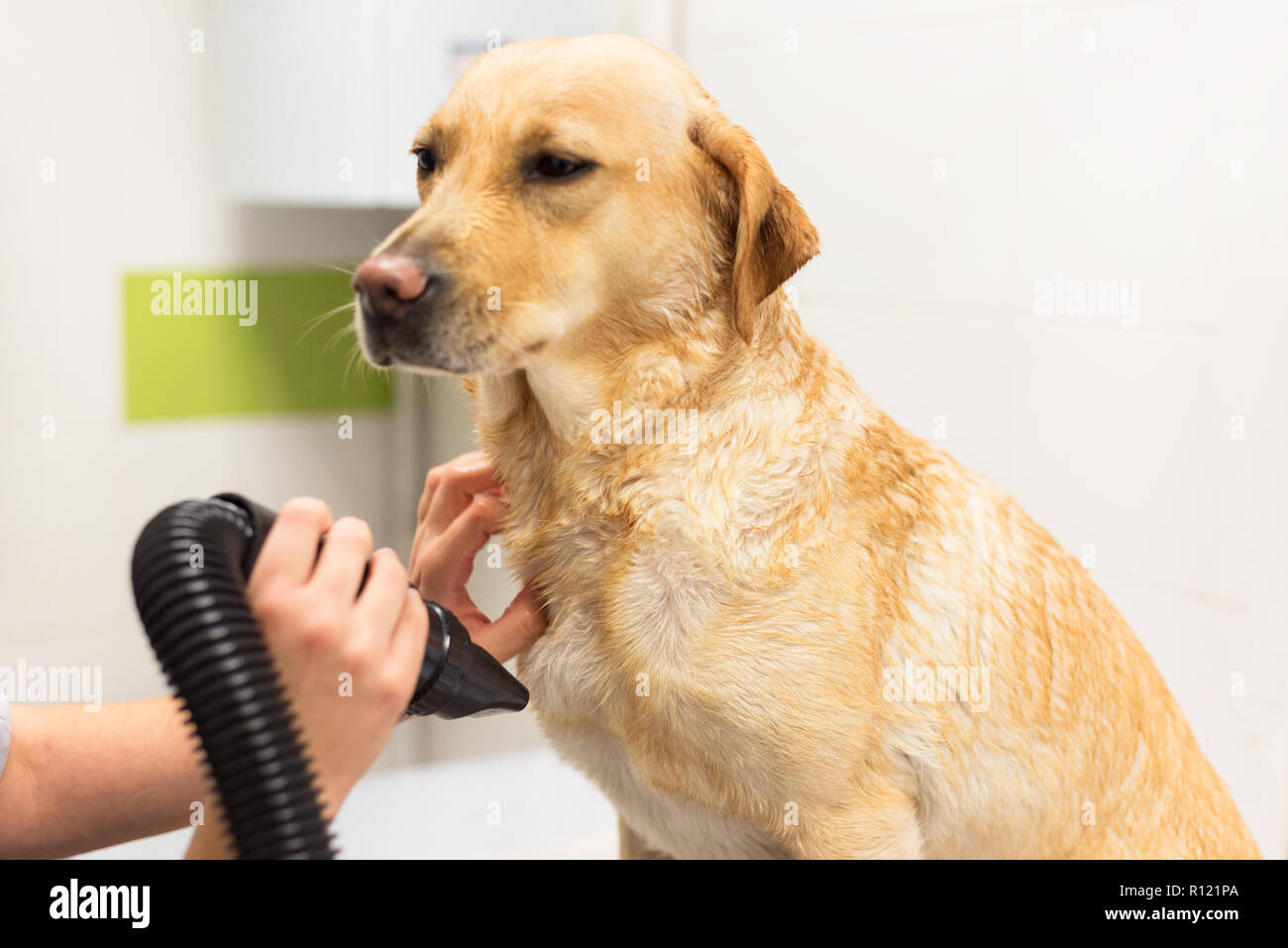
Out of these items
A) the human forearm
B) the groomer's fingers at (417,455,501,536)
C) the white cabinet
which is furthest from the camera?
the white cabinet

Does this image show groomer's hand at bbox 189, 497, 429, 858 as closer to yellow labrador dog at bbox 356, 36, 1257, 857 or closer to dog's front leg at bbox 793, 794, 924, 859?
yellow labrador dog at bbox 356, 36, 1257, 857

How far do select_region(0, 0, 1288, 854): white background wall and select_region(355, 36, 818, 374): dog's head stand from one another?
2.26 ft

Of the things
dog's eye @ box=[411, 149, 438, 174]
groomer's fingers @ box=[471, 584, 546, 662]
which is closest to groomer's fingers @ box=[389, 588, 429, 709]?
groomer's fingers @ box=[471, 584, 546, 662]

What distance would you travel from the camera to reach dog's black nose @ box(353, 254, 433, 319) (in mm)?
743

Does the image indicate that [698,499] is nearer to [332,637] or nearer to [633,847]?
[332,637]

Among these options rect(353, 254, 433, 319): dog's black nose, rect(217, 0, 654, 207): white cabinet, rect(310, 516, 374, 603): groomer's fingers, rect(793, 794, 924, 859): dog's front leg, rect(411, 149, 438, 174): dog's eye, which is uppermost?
rect(217, 0, 654, 207): white cabinet

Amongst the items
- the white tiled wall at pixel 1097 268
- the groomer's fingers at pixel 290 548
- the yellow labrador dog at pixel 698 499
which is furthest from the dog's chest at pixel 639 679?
the white tiled wall at pixel 1097 268

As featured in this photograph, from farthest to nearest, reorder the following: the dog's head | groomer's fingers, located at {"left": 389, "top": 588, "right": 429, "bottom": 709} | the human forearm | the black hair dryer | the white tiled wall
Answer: the white tiled wall
the human forearm
the dog's head
groomer's fingers, located at {"left": 389, "top": 588, "right": 429, "bottom": 709}
the black hair dryer

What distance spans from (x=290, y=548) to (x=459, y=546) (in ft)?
1.15

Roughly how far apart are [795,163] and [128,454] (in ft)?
4.40

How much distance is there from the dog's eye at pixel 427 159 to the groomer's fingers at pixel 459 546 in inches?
11.1

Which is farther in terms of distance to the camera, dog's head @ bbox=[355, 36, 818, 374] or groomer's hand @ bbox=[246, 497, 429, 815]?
dog's head @ bbox=[355, 36, 818, 374]

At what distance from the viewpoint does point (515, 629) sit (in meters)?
0.85
